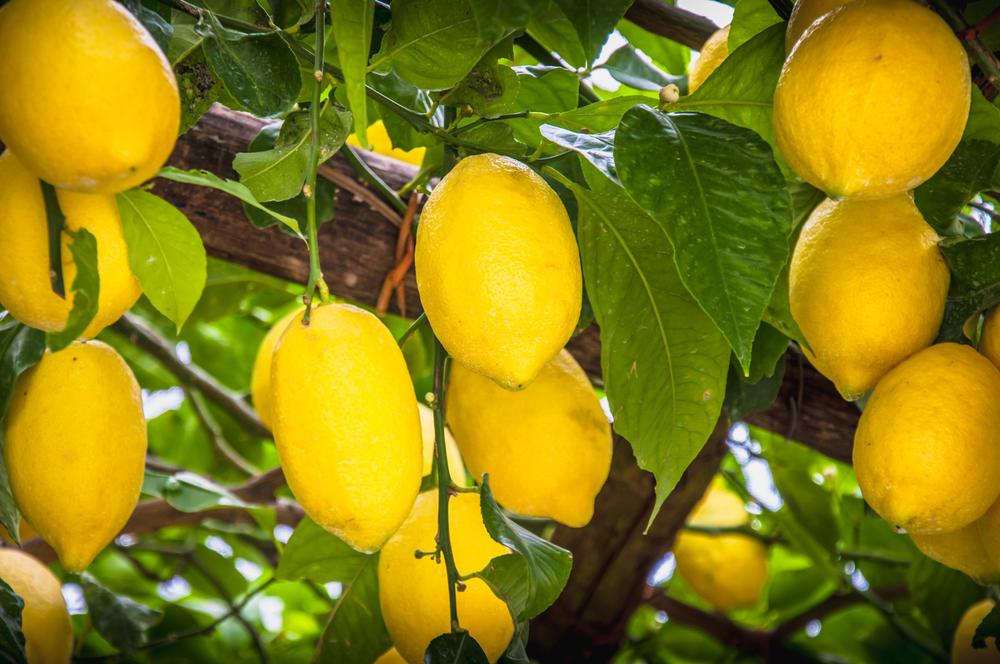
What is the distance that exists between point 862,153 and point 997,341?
227 mm

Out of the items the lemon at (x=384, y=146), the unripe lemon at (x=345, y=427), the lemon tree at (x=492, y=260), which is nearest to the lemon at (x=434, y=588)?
the lemon tree at (x=492, y=260)

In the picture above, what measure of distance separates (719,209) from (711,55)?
0.34 metres

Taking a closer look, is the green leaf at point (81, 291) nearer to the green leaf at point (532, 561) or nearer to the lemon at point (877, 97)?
the green leaf at point (532, 561)

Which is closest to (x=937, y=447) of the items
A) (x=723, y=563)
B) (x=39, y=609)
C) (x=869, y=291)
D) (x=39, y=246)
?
(x=869, y=291)

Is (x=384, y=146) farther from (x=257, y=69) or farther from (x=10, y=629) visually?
(x=10, y=629)

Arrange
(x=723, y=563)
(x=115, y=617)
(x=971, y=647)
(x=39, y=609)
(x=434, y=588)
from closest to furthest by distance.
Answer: (x=434, y=588) → (x=39, y=609) → (x=971, y=647) → (x=115, y=617) → (x=723, y=563)

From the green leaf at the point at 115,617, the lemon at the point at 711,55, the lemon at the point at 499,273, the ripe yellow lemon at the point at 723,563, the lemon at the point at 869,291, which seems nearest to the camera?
the lemon at the point at 499,273

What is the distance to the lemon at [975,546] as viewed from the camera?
0.67 metres

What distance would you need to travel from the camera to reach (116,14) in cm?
50

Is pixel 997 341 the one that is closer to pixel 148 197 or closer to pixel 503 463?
pixel 503 463

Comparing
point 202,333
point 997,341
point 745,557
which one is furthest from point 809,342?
point 202,333

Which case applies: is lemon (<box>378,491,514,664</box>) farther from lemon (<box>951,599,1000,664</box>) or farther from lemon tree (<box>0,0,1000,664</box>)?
lemon (<box>951,599,1000,664</box>)

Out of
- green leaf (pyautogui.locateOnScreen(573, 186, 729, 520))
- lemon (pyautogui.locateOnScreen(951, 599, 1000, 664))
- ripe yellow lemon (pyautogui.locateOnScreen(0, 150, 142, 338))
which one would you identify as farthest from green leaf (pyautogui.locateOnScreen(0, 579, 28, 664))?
lemon (pyautogui.locateOnScreen(951, 599, 1000, 664))

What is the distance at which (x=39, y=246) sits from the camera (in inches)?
21.9
